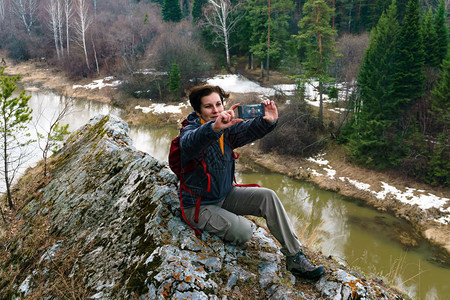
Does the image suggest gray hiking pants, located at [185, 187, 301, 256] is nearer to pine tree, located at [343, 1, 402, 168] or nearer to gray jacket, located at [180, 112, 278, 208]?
gray jacket, located at [180, 112, 278, 208]

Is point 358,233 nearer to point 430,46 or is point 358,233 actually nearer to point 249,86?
point 430,46

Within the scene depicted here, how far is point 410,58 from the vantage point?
1456 centimetres

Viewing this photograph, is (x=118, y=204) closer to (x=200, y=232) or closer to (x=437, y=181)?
(x=200, y=232)

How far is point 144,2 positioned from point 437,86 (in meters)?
51.8

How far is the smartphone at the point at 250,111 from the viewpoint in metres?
2.65

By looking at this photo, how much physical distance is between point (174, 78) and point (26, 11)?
3638 centimetres

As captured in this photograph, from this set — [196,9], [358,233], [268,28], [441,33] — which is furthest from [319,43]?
[196,9]

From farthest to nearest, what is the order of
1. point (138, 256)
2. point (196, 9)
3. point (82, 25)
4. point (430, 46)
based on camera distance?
1. point (196, 9)
2. point (82, 25)
3. point (430, 46)
4. point (138, 256)

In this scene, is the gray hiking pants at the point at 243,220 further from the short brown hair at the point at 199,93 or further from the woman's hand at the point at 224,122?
the short brown hair at the point at 199,93

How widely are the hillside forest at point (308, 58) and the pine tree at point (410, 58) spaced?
50 millimetres

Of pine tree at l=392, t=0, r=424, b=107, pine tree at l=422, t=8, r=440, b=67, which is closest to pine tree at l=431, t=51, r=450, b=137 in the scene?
pine tree at l=392, t=0, r=424, b=107

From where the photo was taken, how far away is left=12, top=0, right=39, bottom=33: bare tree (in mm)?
42344

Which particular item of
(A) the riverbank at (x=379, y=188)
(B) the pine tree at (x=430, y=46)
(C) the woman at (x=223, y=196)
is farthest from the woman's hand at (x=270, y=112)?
(B) the pine tree at (x=430, y=46)

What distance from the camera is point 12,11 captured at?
144 ft
